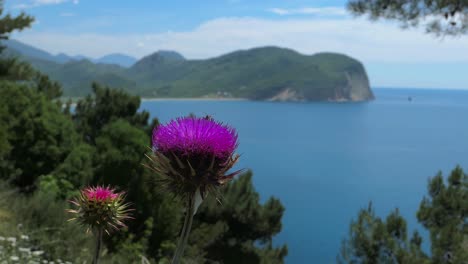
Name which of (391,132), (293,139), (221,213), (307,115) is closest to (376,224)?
(221,213)

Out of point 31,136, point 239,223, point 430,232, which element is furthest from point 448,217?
point 31,136

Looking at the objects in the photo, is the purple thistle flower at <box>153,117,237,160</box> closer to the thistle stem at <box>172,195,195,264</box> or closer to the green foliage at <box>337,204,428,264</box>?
the thistle stem at <box>172,195,195,264</box>

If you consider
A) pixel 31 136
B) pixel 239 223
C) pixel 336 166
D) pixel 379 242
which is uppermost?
pixel 31 136

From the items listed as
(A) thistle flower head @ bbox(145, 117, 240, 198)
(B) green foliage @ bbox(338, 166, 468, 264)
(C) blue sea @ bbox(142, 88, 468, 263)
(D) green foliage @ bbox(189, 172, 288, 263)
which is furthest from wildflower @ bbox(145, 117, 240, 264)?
(C) blue sea @ bbox(142, 88, 468, 263)

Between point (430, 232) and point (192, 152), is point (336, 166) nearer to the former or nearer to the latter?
point (430, 232)

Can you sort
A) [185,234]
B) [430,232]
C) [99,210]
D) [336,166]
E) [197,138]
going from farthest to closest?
[336,166], [430,232], [99,210], [197,138], [185,234]

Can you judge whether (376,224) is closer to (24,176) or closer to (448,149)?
(24,176)

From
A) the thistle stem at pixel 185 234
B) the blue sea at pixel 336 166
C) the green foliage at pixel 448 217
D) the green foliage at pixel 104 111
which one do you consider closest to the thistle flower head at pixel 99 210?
the thistle stem at pixel 185 234

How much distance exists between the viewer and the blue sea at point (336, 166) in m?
45.2

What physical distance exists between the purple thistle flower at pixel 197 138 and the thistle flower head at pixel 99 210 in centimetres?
51

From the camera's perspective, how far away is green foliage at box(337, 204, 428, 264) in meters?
13.6

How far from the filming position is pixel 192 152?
2357 millimetres

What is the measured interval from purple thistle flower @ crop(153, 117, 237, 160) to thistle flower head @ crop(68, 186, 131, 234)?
508 millimetres

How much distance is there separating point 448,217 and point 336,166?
59.4m
